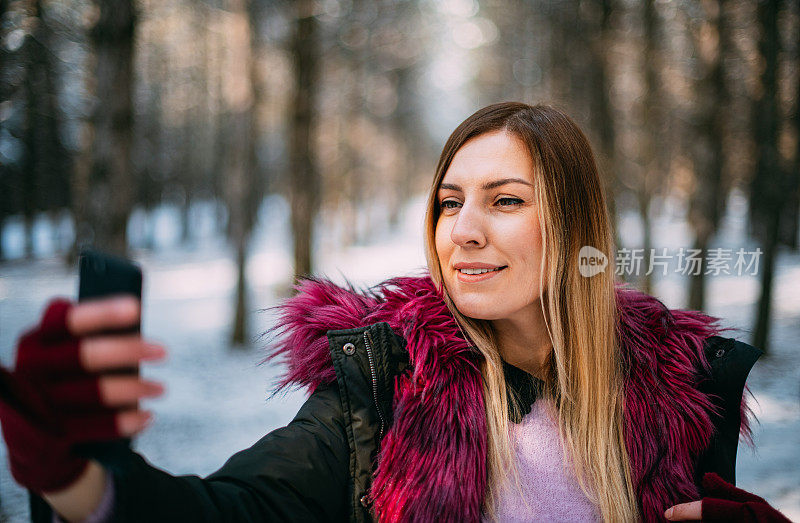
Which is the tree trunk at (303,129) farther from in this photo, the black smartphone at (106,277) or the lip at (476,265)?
the black smartphone at (106,277)

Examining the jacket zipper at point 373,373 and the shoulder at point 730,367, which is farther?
the shoulder at point 730,367

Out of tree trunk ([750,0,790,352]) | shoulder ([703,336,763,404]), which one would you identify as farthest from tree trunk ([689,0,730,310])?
shoulder ([703,336,763,404])

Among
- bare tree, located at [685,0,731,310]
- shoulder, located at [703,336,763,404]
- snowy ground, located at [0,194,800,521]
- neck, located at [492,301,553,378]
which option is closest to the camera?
shoulder, located at [703,336,763,404]

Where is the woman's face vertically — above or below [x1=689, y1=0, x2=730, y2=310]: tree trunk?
below

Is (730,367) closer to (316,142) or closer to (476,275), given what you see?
(476,275)

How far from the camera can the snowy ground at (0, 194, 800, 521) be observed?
5.01 metres

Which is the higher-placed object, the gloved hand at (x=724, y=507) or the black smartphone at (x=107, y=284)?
the black smartphone at (x=107, y=284)

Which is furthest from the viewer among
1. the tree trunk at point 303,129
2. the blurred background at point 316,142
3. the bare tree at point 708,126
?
the tree trunk at point 303,129

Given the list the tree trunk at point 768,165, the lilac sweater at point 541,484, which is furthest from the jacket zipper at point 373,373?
the tree trunk at point 768,165

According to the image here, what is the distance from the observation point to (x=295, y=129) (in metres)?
9.15

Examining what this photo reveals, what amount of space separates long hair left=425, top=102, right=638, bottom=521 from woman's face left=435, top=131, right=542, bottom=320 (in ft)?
0.13

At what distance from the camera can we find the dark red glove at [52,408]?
0.83 metres

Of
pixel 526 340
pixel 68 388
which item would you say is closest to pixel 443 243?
pixel 526 340

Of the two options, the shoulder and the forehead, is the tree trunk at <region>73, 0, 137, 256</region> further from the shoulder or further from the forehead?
the shoulder
